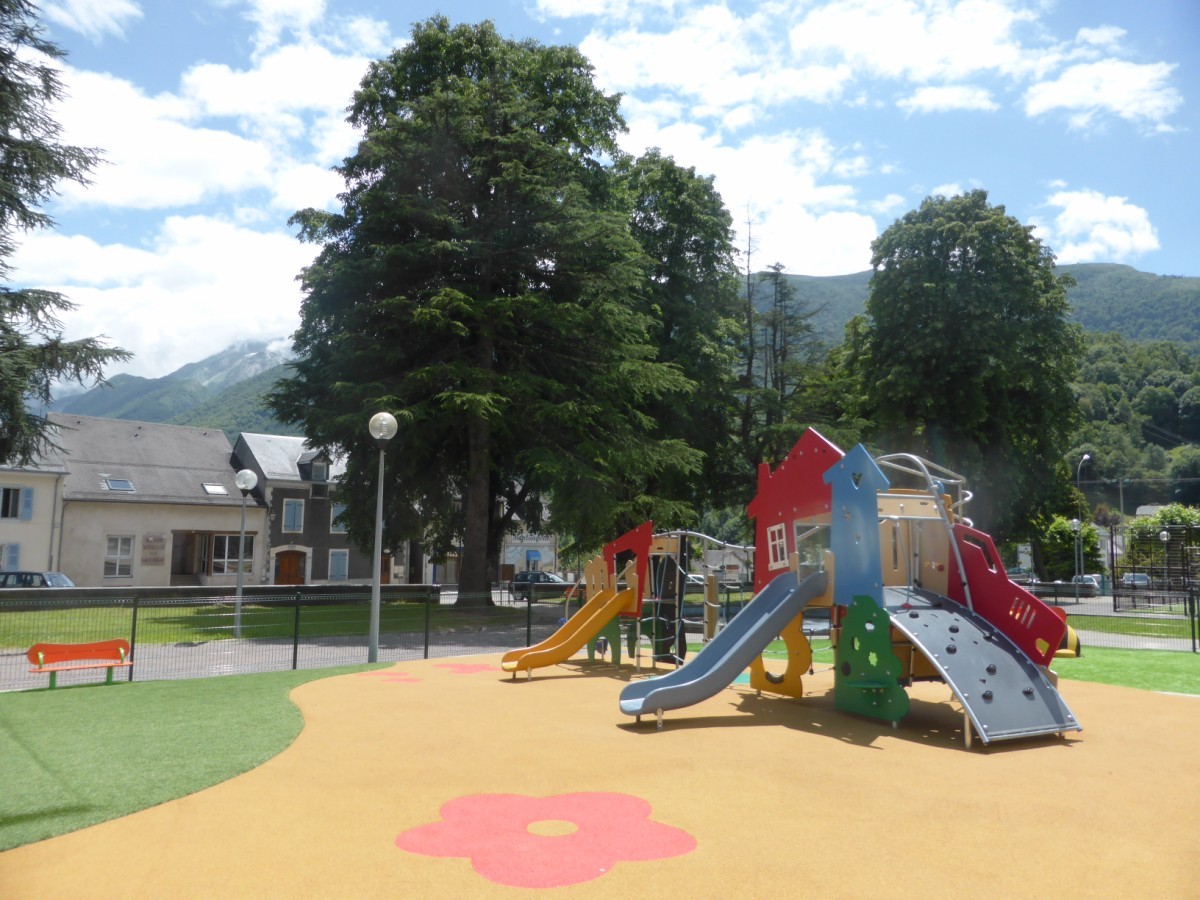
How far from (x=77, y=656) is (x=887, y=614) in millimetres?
11748

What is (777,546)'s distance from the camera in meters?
12.9

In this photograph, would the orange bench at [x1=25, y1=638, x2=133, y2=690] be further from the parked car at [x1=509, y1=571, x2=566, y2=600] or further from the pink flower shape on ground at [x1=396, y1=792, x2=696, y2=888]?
the parked car at [x1=509, y1=571, x2=566, y2=600]

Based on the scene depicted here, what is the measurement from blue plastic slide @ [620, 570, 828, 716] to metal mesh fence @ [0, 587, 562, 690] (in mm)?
7020

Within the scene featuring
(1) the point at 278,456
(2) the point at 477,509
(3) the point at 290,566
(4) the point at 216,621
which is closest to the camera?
(4) the point at 216,621

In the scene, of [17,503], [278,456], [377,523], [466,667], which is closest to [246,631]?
[377,523]

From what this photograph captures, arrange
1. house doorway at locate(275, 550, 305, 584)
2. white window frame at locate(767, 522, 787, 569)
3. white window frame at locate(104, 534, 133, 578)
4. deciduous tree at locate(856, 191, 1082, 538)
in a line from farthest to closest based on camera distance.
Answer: house doorway at locate(275, 550, 305, 584)
white window frame at locate(104, 534, 133, 578)
deciduous tree at locate(856, 191, 1082, 538)
white window frame at locate(767, 522, 787, 569)

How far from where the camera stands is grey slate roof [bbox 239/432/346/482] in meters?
46.9

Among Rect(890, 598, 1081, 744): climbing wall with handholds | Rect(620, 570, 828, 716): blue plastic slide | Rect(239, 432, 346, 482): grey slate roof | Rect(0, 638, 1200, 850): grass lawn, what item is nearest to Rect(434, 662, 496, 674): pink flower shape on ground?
Rect(0, 638, 1200, 850): grass lawn

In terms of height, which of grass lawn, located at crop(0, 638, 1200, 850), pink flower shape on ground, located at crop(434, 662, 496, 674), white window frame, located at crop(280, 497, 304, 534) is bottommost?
pink flower shape on ground, located at crop(434, 662, 496, 674)

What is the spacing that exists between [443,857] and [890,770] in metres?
4.50

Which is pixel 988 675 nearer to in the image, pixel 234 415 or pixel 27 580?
pixel 27 580

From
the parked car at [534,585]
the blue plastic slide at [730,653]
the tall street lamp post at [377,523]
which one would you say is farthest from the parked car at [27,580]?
the blue plastic slide at [730,653]

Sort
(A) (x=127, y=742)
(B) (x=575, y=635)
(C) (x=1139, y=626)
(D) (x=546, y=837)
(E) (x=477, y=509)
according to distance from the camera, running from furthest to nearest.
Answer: (E) (x=477, y=509) → (C) (x=1139, y=626) → (B) (x=575, y=635) → (A) (x=127, y=742) → (D) (x=546, y=837)

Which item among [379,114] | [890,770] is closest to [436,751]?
[890,770]
